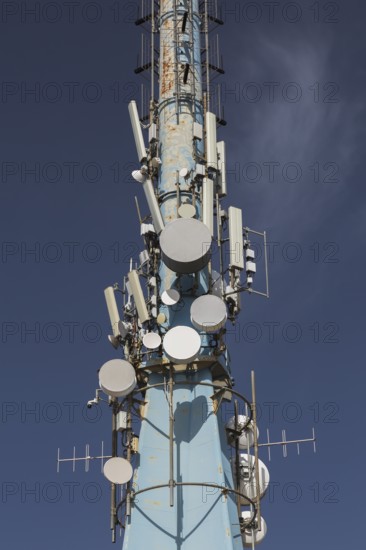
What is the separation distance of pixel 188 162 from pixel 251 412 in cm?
836

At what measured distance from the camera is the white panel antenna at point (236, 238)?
27.8m

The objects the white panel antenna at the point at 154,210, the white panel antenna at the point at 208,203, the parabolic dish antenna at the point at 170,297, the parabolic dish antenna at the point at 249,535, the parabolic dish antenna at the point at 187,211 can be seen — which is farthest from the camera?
the white panel antenna at the point at 154,210

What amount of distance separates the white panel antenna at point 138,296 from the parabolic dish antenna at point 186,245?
4.77 ft

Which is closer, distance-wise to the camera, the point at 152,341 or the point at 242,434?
the point at 152,341

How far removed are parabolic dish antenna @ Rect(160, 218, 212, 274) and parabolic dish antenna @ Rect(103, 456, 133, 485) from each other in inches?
219

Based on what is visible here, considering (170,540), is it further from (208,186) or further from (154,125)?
(154,125)

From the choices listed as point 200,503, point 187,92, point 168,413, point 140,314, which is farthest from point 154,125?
point 200,503

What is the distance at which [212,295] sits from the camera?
26.2 meters

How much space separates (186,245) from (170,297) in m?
1.69

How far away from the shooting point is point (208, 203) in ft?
91.2

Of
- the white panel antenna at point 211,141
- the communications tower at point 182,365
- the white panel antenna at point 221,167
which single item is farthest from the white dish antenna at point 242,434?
the white panel antenna at point 211,141

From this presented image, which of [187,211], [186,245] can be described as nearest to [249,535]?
[186,245]

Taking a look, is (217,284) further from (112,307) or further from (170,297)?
(112,307)

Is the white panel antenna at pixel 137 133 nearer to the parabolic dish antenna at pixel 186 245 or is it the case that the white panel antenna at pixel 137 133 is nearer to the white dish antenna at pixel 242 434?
the parabolic dish antenna at pixel 186 245
